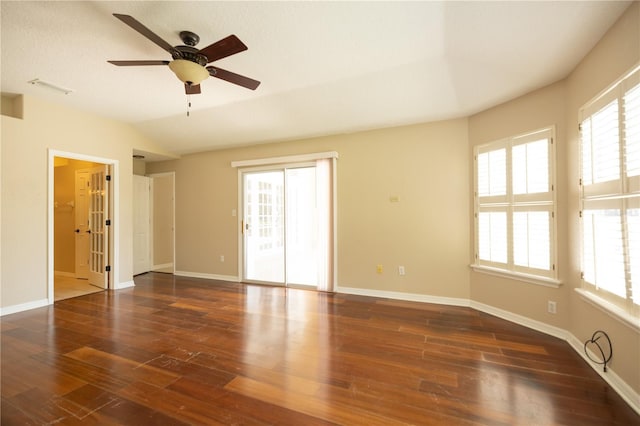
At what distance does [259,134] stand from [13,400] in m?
4.06

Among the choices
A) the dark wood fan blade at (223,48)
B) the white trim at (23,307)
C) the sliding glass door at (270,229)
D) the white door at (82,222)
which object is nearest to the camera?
the dark wood fan blade at (223,48)

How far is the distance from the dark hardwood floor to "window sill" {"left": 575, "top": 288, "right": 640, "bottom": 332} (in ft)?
1.72

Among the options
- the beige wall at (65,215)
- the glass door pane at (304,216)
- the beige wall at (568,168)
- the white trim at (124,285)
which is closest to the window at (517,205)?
the beige wall at (568,168)

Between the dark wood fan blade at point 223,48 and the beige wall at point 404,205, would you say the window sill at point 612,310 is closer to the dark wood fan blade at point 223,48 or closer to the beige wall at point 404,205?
the beige wall at point 404,205

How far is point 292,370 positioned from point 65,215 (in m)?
6.27

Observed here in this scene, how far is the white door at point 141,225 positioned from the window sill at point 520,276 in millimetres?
6483

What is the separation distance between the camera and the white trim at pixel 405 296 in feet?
12.8

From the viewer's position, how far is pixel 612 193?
2109 mm

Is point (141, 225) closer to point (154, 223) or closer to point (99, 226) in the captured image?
point (154, 223)

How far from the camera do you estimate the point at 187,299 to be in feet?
13.8

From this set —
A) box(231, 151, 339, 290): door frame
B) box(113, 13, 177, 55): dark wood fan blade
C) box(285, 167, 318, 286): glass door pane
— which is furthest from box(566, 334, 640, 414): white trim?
box(285, 167, 318, 286): glass door pane

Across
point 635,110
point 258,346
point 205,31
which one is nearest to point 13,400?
point 258,346

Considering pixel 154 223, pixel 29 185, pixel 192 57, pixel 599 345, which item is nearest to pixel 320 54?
pixel 192 57

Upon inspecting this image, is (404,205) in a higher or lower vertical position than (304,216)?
higher
